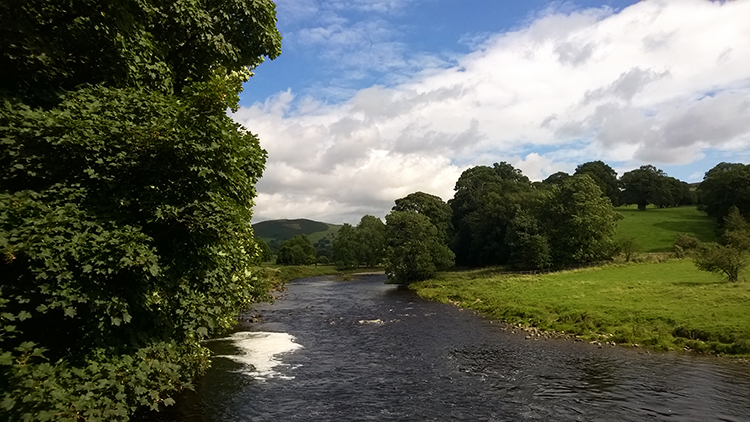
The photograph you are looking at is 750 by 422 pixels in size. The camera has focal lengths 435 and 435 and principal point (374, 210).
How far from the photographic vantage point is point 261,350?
28.4 meters

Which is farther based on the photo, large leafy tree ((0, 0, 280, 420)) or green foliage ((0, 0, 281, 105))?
green foliage ((0, 0, 281, 105))

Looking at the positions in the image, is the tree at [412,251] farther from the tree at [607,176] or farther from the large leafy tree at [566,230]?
the tree at [607,176]

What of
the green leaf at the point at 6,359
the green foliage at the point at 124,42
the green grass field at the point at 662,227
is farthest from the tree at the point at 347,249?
the green leaf at the point at 6,359

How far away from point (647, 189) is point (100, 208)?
14676 cm

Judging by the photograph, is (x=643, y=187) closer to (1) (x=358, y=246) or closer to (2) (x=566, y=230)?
(2) (x=566, y=230)

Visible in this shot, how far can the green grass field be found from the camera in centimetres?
8281

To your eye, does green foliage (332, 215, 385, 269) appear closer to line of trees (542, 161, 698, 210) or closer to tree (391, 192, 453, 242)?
tree (391, 192, 453, 242)

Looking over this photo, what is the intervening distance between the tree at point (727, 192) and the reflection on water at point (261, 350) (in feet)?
289

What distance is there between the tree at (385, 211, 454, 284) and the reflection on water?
41857 millimetres

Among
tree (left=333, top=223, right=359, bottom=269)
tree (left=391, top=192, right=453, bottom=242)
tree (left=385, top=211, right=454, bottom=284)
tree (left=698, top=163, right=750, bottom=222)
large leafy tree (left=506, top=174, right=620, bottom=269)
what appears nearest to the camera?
large leafy tree (left=506, top=174, right=620, bottom=269)

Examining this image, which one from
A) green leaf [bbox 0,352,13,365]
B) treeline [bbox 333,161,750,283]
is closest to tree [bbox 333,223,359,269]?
treeline [bbox 333,161,750,283]

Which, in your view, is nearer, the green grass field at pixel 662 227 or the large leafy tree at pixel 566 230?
the large leafy tree at pixel 566 230

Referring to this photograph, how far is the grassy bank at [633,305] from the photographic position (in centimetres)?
2689

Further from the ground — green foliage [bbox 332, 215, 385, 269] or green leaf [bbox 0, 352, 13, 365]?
green foliage [bbox 332, 215, 385, 269]
